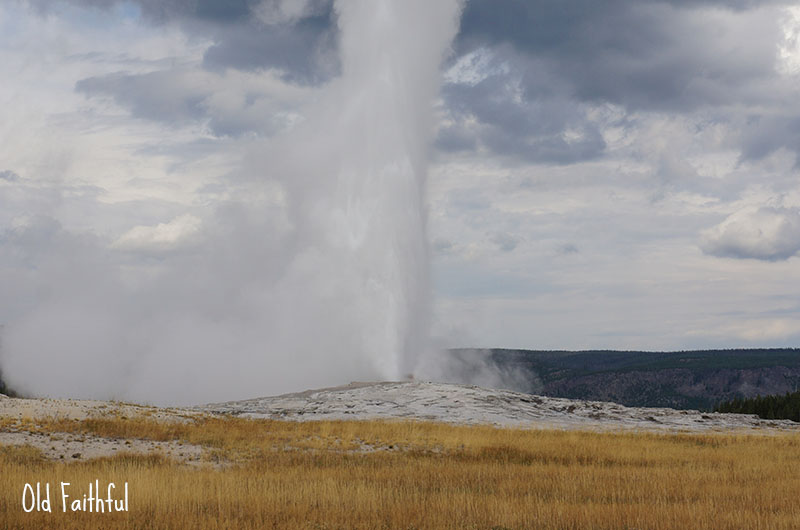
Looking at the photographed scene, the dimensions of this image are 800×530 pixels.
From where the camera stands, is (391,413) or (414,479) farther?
(391,413)

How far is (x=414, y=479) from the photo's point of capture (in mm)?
16469

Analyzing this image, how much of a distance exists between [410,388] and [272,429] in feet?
51.4

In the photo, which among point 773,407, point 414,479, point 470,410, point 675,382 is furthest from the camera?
point 675,382

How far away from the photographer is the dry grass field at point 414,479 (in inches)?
476

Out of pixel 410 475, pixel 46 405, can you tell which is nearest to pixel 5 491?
pixel 410 475

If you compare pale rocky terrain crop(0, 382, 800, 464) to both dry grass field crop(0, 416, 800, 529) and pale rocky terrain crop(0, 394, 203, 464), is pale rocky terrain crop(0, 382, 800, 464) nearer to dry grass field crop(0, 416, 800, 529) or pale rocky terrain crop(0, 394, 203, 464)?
pale rocky terrain crop(0, 394, 203, 464)

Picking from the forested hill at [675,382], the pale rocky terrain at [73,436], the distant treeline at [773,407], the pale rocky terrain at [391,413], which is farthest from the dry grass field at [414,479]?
the forested hill at [675,382]

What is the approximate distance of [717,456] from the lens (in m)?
22.6

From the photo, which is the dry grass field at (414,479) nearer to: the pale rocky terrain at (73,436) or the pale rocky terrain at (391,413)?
the pale rocky terrain at (73,436)

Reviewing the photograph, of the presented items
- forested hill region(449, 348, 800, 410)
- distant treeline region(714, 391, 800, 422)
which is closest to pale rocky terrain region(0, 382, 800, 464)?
distant treeline region(714, 391, 800, 422)

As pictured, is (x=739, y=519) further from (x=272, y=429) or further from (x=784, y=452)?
(x=272, y=429)

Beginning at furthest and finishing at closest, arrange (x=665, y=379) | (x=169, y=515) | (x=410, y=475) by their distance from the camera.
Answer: (x=665, y=379) → (x=410, y=475) → (x=169, y=515)

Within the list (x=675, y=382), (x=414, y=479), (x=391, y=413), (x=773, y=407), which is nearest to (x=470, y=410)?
(x=391, y=413)

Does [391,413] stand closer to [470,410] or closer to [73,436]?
[470,410]
